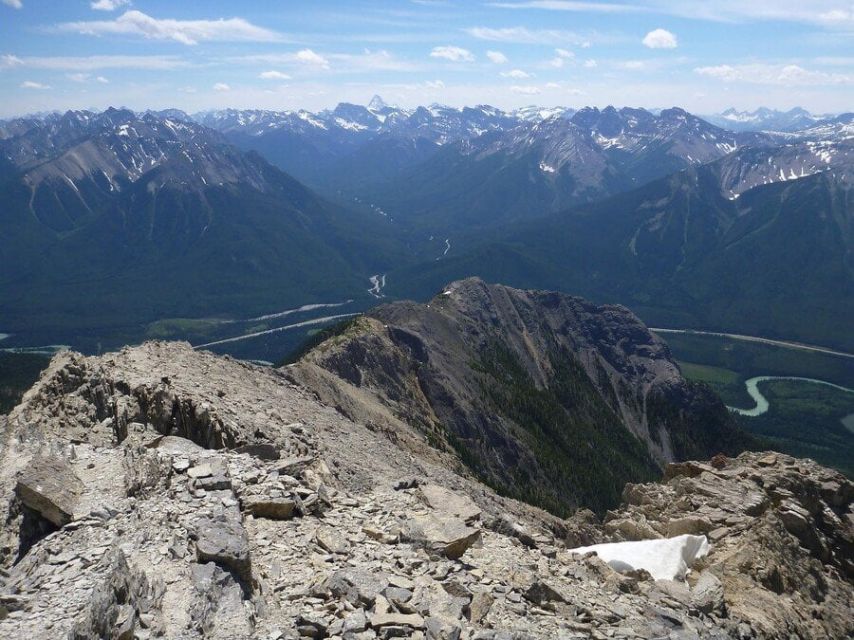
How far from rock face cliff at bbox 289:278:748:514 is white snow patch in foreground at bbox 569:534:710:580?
44.0 metres

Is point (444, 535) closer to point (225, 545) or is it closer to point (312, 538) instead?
point (312, 538)

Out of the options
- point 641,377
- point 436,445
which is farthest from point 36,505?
point 641,377

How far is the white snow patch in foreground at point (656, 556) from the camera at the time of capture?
113 ft

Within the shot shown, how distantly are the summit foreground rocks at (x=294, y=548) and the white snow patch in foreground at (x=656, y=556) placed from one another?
158 cm

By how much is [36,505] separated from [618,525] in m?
35.7

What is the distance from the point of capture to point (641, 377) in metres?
182

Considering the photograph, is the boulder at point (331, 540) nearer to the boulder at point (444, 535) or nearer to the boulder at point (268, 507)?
the boulder at point (268, 507)

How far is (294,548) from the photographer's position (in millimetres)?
25703

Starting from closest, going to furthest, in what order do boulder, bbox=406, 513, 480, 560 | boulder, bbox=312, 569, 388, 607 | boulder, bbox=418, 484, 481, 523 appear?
boulder, bbox=312, 569, 388, 607, boulder, bbox=406, 513, 480, 560, boulder, bbox=418, 484, 481, 523

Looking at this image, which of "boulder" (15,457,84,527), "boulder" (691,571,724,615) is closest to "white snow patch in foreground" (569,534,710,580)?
"boulder" (691,571,724,615)

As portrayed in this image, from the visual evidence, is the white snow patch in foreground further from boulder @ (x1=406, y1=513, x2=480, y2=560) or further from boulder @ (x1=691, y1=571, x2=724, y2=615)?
boulder @ (x1=406, y1=513, x2=480, y2=560)

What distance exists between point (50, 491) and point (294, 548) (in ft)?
32.0

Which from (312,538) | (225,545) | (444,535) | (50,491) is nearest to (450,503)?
(444,535)

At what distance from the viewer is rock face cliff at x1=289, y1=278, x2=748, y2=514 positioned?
9738 cm
